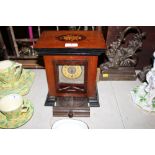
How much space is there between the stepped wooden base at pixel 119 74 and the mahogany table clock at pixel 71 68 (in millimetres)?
223

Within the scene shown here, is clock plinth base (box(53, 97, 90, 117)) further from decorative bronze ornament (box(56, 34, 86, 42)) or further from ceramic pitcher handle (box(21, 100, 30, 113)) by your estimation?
decorative bronze ornament (box(56, 34, 86, 42))

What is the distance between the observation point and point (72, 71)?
38.5 inches

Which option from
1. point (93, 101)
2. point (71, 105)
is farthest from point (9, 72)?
point (93, 101)

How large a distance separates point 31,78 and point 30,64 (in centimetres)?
16

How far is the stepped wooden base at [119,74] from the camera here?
124 cm

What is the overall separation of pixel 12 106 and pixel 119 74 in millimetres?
696

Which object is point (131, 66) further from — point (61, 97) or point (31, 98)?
point (31, 98)

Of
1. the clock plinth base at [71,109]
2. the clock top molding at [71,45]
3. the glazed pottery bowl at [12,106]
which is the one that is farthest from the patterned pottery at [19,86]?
the clock top molding at [71,45]

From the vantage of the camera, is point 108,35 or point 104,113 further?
point 108,35

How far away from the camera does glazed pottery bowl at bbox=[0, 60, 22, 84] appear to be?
1.05 meters

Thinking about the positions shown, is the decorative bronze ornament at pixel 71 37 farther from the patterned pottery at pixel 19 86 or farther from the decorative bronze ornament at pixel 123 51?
the patterned pottery at pixel 19 86

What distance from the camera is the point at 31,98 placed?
3.77 feet

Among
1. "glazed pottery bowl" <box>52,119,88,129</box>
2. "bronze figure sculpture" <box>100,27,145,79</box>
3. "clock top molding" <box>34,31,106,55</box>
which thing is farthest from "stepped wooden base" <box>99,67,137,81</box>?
"glazed pottery bowl" <box>52,119,88,129</box>
